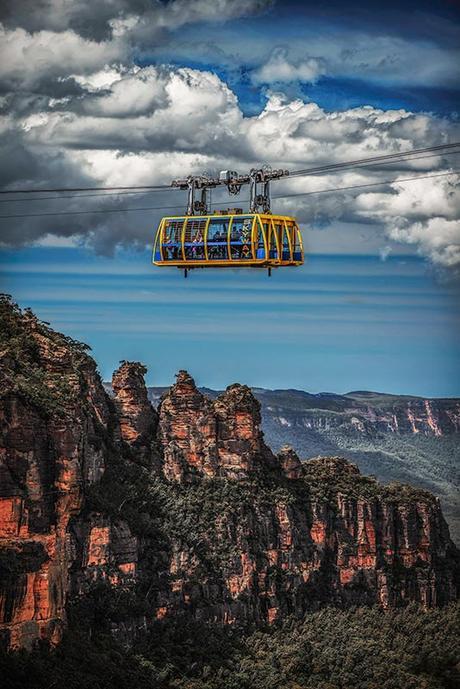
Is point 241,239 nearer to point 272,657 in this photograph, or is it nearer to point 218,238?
point 218,238

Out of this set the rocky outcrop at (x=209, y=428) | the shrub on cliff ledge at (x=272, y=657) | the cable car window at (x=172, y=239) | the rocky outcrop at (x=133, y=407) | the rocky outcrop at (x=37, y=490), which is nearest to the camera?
the cable car window at (x=172, y=239)

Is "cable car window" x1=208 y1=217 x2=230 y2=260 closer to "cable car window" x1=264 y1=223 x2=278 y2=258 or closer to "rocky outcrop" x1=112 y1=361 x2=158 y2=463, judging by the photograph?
"cable car window" x1=264 y1=223 x2=278 y2=258

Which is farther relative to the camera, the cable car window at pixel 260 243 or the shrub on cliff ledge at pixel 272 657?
the shrub on cliff ledge at pixel 272 657

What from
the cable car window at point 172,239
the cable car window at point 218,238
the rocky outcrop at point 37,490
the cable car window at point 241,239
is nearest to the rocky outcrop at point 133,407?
the rocky outcrop at point 37,490

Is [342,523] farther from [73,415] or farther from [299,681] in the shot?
[73,415]

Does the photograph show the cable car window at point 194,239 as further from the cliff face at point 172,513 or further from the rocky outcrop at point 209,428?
the rocky outcrop at point 209,428

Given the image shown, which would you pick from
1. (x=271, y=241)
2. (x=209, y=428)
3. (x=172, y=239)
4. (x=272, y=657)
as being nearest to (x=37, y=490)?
(x=172, y=239)

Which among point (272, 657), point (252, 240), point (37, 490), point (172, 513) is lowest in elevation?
point (272, 657)
